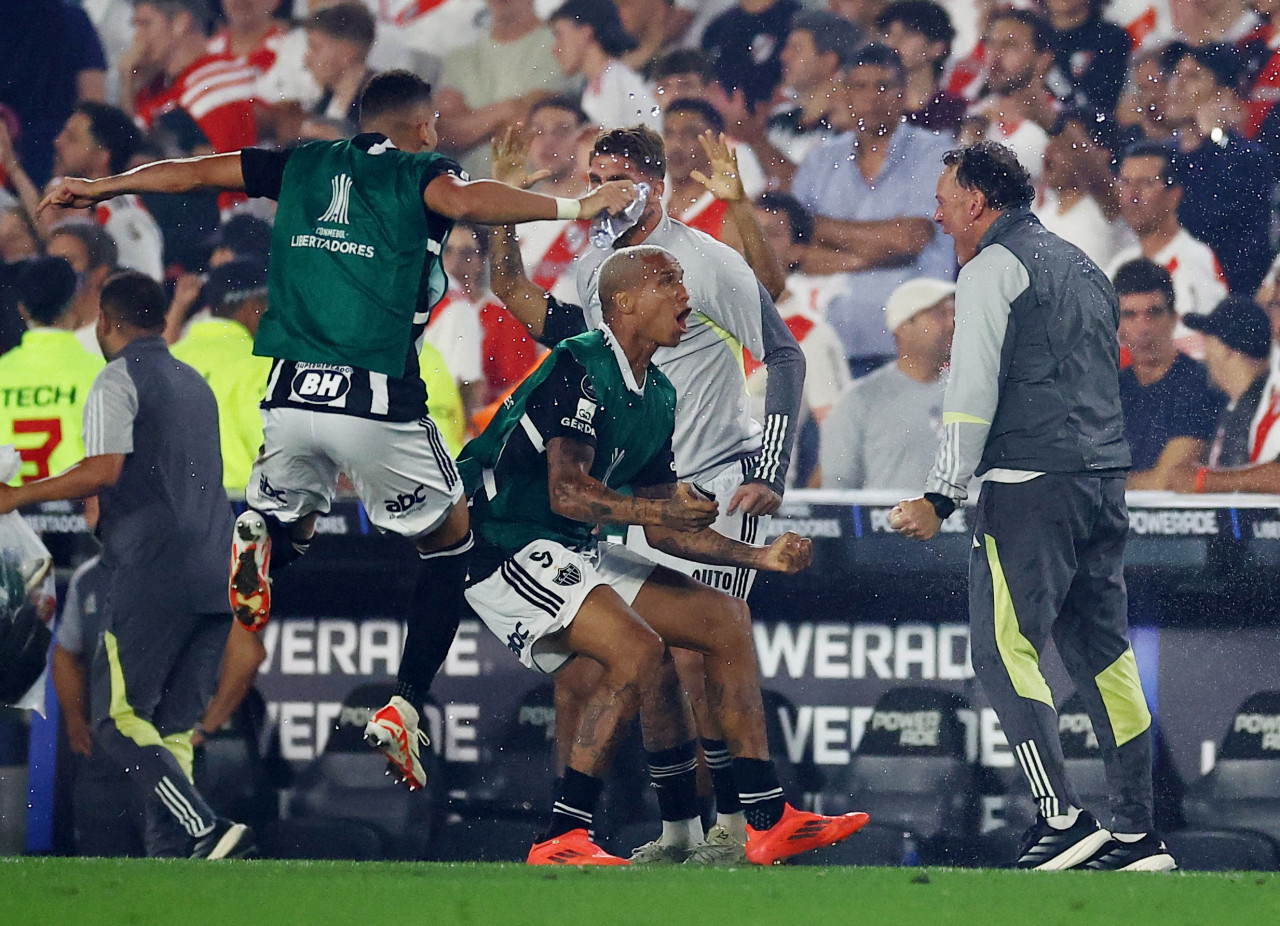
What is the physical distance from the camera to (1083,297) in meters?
4.36

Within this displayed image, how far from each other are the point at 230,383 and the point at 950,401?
206cm

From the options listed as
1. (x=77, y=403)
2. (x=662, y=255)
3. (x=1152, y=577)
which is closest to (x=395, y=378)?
(x=662, y=255)

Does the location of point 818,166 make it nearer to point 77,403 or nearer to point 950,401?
point 950,401

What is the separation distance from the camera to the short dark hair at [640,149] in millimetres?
4652

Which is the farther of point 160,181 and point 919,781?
point 919,781

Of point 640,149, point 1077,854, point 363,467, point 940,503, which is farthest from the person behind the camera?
point 640,149

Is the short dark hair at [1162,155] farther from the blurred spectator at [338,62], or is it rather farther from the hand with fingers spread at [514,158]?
the blurred spectator at [338,62]

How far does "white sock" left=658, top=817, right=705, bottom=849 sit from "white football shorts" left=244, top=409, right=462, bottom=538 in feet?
3.41

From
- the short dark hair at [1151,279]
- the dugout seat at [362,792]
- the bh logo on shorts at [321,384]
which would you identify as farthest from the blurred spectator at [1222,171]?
the dugout seat at [362,792]

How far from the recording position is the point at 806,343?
4633 millimetres

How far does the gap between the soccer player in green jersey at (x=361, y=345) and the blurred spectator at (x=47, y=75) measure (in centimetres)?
83

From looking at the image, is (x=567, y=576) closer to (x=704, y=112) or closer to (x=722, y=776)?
(x=722, y=776)

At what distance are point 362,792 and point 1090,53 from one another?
2.90 m

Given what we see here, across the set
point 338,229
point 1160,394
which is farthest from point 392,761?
point 1160,394
